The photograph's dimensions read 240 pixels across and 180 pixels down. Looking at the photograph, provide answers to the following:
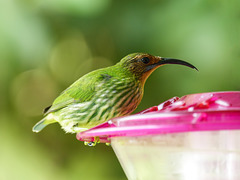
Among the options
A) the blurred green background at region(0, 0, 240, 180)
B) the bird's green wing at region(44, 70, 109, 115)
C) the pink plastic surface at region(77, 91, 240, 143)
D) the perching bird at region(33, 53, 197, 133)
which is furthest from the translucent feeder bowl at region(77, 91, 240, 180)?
the blurred green background at region(0, 0, 240, 180)

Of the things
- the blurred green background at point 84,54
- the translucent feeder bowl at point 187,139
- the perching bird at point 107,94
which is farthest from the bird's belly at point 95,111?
the blurred green background at point 84,54

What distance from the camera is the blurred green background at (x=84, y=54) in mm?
2734

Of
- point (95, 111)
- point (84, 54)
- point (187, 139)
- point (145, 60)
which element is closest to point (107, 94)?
point (95, 111)

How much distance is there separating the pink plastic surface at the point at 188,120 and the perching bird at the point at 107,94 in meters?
0.47

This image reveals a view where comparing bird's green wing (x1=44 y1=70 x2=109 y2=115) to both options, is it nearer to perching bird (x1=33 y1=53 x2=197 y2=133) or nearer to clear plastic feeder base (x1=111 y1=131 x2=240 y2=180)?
perching bird (x1=33 y1=53 x2=197 y2=133)

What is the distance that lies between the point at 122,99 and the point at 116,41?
1.48 meters

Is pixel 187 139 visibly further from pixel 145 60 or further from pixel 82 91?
pixel 82 91

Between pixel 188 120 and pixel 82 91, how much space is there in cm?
95

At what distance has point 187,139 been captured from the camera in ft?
3.34

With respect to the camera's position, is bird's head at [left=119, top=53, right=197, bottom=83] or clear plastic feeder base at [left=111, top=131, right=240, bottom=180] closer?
clear plastic feeder base at [left=111, top=131, right=240, bottom=180]

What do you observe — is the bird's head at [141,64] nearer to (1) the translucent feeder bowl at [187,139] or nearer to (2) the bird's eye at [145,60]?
(2) the bird's eye at [145,60]

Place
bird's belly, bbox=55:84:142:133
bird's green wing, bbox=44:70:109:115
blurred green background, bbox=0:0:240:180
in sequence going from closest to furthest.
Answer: bird's belly, bbox=55:84:142:133 < bird's green wing, bbox=44:70:109:115 < blurred green background, bbox=0:0:240:180

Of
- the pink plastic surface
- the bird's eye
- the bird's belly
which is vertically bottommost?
the bird's belly

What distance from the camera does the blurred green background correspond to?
8.97ft
